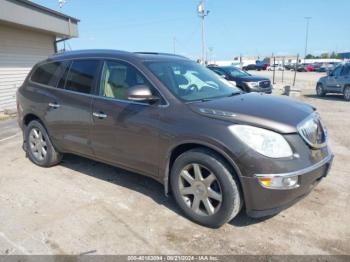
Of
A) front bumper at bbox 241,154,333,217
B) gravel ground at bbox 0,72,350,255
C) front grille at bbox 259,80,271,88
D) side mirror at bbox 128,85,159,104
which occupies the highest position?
side mirror at bbox 128,85,159,104

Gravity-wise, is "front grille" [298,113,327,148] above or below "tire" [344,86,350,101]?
above

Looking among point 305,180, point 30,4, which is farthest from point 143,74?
point 30,4

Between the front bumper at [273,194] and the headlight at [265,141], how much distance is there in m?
0.21

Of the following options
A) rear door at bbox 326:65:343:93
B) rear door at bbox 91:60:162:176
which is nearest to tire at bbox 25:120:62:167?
rear door at bbox 91:60:162:176

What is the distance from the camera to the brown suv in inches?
121

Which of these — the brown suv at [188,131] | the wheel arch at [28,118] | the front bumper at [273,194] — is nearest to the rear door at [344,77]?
the brown suv at [188,131]

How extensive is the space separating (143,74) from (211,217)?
1819 millimetres

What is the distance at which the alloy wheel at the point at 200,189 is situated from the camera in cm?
334

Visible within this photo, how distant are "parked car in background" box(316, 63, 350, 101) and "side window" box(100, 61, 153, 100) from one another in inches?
535

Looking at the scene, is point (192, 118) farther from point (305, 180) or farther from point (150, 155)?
point (305, 180)

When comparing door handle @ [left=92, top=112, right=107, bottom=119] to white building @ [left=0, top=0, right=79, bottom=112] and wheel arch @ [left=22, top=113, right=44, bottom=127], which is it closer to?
wheel arch @ [left=22, top=113, right=44, bottom=127]

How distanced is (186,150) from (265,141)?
0.89 m

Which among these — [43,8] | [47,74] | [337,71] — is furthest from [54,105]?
[337,71]

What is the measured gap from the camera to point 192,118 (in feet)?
11.1
